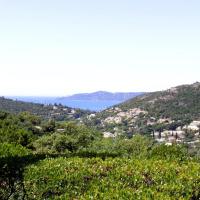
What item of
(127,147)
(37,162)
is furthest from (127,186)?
(127,147)

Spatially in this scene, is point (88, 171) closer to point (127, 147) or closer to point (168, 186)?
point (168, 186)

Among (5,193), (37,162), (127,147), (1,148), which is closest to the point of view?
(5,193)

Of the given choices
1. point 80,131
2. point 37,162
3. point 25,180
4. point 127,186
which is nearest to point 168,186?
point 127,186

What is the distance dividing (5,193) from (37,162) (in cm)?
302

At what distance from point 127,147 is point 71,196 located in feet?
226

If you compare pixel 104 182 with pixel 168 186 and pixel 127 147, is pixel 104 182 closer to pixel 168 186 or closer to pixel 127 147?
pixel 168 186

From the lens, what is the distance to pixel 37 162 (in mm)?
18234

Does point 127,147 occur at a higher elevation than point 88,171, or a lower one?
lower

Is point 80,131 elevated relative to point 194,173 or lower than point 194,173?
lower

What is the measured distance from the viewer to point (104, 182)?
14312mm

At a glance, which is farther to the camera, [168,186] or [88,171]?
[88,171]

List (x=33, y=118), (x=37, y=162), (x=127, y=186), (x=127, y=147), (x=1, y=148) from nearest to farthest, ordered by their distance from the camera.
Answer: (x=127, y=186) < (x=37, y=162) < (x=1, y=148) < (x=127, y=147) < (x=33, y=118)

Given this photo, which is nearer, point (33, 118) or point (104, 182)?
point (104, 182)

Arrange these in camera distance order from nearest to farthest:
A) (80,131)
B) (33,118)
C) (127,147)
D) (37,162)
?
(37,162)
(127,147)
(80,131)
(33,118)
